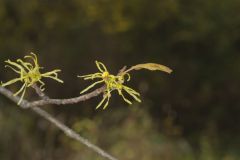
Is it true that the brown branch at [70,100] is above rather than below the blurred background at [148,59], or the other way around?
below

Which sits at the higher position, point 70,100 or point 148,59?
point 148,59

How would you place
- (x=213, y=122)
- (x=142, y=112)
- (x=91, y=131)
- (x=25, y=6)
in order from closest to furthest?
(x=91, y=131)
(x=142, y=112)
(x=25, y=6)
(x=213, y=122)

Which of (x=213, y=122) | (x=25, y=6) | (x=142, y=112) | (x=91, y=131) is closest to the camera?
(x=91, y=131)

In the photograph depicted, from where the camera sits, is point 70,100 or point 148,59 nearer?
point 70,100

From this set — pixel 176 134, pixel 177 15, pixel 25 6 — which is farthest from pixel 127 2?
pixel 176 134

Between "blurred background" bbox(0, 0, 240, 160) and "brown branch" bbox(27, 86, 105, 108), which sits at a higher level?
"blurred background" bbox(0, 0, 240, 160)

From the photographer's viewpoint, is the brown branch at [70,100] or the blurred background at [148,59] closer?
the brown branch at [70,100]

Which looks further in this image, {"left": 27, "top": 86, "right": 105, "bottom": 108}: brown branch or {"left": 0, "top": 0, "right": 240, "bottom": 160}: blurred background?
{"left": 0, "top": 0, "right": 240, "bottom": 160}: blurred background

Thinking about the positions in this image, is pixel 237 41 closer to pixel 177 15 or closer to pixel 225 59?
pixel 225 59
